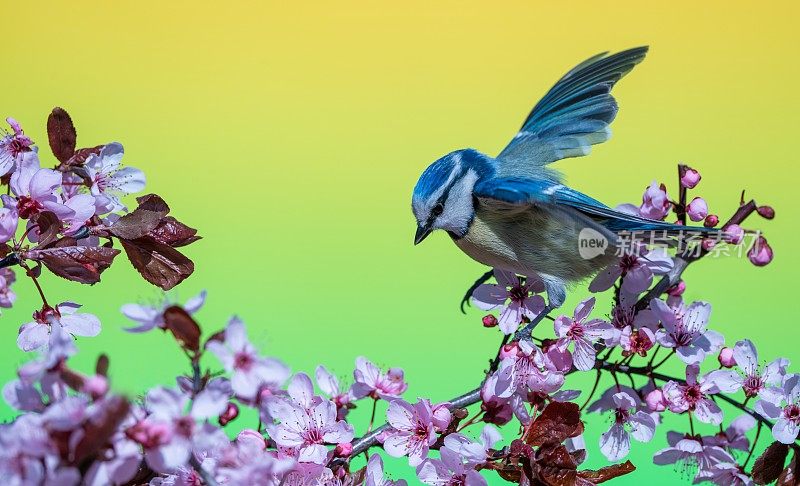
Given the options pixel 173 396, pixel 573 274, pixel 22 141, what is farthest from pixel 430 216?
pixel 173 396

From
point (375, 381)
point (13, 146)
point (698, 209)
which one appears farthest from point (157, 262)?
point (698, 209)

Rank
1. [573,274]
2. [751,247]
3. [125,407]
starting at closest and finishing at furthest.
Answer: [125,407], [751,247], [573,274]

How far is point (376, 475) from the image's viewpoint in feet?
4.01

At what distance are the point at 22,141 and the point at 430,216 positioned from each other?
751mm

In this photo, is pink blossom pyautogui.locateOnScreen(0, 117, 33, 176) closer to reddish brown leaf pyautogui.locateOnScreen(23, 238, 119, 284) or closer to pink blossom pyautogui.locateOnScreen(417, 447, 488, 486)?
reddish brown leaf pyautogui.locateOnScreen(23, 238, 119, 284)

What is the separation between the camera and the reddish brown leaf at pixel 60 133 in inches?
50.9

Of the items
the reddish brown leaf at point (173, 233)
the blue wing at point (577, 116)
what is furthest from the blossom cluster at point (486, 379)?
the blue wing at point (577, 116)

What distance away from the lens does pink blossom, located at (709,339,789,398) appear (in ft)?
4.48

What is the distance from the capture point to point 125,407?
775 mm

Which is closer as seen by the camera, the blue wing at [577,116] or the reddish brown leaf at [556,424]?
the reddish brown leaf at [556,424]

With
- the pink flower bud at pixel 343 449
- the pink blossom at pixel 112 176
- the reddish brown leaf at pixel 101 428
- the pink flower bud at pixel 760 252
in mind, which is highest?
the pink flower bud at pixel 760 252

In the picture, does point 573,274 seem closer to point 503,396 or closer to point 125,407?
point 503,396

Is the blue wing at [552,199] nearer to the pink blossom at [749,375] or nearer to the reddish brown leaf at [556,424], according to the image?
the pink blossom at [749,375]

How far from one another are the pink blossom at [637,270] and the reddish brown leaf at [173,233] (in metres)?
0.69
